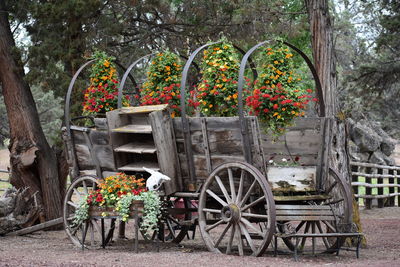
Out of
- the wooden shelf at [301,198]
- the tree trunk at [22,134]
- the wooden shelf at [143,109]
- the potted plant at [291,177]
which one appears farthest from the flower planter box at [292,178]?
the tree trunk at [22,134]

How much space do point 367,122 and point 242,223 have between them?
1751 centimetres

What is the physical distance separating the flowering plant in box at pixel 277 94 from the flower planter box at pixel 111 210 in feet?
6.12

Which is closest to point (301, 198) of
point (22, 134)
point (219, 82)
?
point (219, 82)

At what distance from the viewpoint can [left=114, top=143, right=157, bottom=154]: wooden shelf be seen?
8.12 m

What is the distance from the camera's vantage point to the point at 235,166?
7297 mm

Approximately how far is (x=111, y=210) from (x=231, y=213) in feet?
5.62

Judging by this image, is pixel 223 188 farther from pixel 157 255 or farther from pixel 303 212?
pixel 157 255

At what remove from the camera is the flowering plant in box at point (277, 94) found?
7.65 m

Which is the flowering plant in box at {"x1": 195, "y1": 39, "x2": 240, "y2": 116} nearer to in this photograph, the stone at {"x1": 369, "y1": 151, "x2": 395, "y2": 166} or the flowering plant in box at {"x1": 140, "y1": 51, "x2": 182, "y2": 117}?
the flowering plant in box at {"x1": 140, "y1": 51, "x2": 182, "y2": 117}

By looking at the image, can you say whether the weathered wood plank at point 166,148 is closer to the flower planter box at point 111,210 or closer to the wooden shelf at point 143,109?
the wooden shelf at point 143,109

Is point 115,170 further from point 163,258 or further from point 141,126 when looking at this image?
point 163,258

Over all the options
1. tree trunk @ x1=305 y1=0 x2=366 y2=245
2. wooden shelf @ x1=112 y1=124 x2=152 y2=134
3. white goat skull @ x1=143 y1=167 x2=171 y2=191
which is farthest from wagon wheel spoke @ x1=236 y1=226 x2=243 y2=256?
tree trunk @ x1=305 y1=0 x2=366 y2=245

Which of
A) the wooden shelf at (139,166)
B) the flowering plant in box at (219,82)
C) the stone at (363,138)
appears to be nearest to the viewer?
the flowering plant in box at (219,82)

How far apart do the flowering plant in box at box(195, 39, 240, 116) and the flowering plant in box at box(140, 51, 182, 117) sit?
33.0 inches
